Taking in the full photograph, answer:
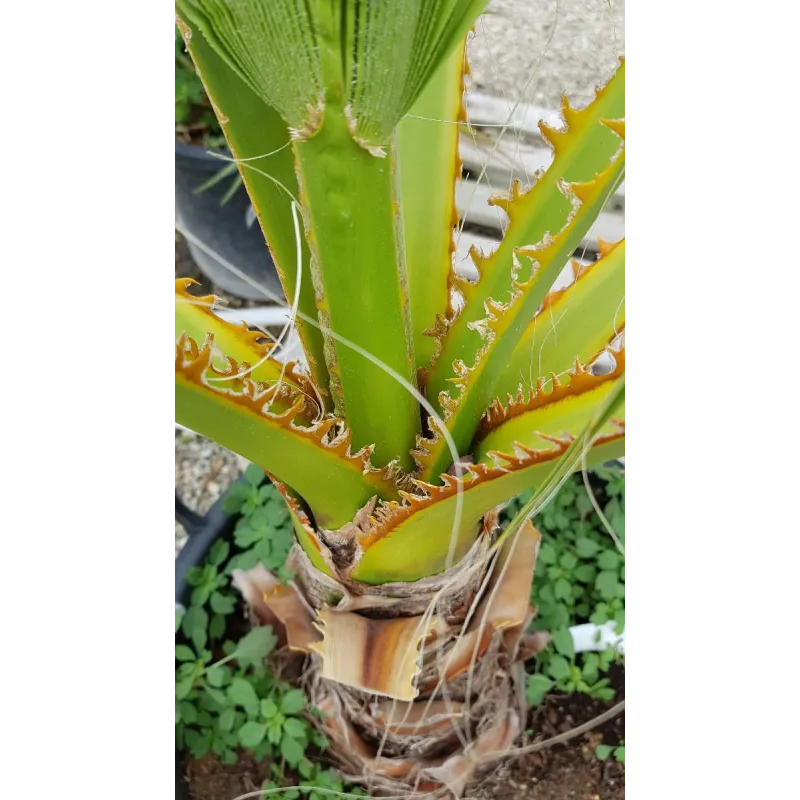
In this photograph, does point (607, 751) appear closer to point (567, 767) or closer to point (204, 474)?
point (567, 767)

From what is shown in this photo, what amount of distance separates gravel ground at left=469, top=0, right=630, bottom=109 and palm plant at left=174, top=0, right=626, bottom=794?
87mm

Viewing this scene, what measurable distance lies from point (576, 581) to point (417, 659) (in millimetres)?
304

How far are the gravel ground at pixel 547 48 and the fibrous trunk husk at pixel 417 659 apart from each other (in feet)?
0.92

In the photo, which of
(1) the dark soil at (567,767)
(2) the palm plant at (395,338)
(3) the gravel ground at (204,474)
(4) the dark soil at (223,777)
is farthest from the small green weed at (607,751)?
(3) the gravel ground at (204,474)

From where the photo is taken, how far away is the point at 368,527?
376mm

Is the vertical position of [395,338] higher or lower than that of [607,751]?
higher

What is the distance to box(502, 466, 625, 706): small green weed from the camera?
2.07 feet

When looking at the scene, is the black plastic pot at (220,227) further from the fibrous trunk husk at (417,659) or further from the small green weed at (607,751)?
the small green weed at (607,751)

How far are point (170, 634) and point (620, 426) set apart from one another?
10.1 inches

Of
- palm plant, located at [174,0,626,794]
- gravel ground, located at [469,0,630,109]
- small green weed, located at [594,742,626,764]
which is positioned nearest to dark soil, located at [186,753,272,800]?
palm plant, located at [174,0,626,794]

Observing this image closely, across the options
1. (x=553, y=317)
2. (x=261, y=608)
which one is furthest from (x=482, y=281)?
(x=261, y=608)

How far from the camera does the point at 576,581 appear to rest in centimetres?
68

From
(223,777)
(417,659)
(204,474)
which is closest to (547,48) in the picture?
(417,659)

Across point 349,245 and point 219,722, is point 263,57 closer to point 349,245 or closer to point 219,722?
point 349,245
